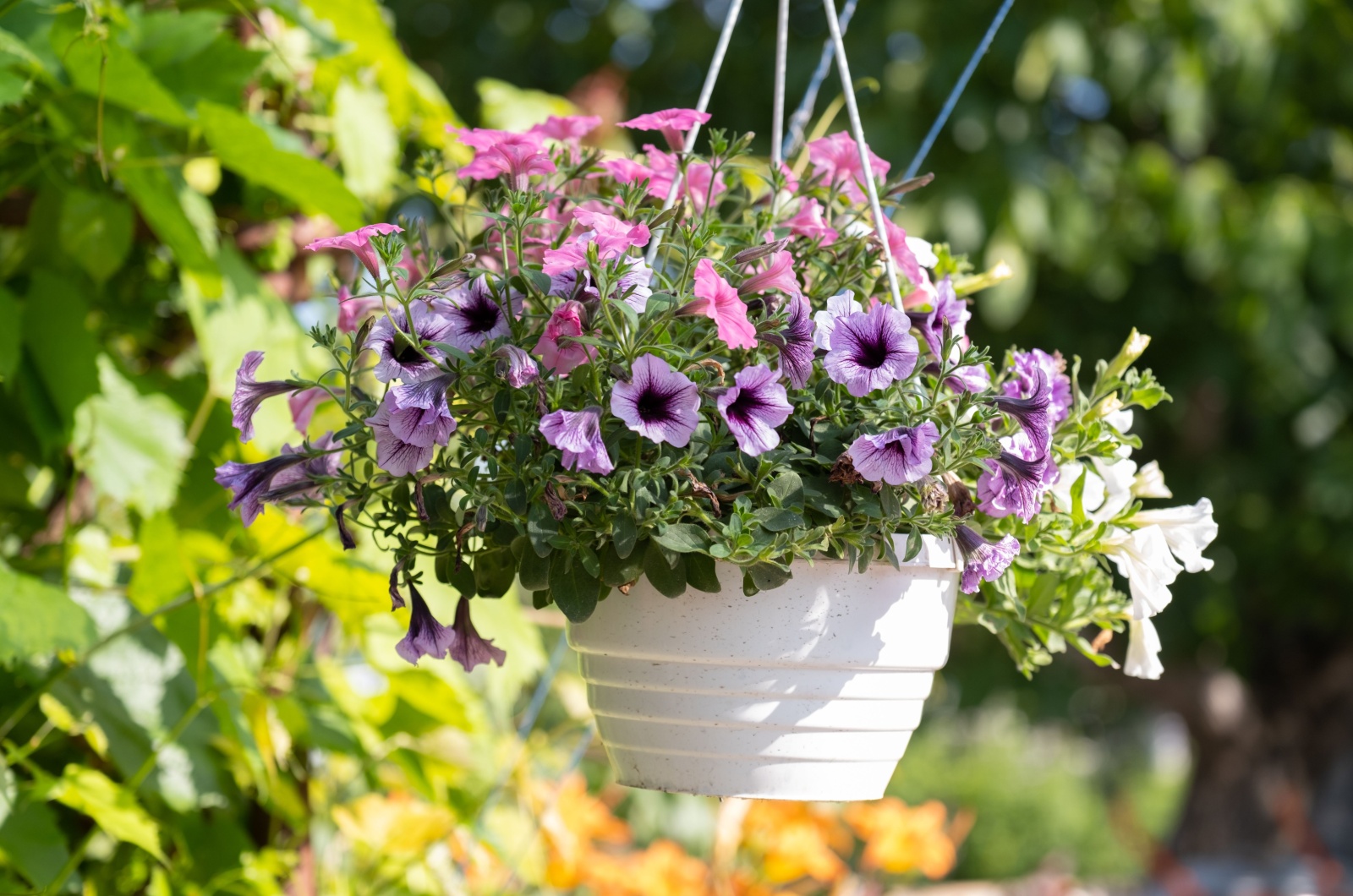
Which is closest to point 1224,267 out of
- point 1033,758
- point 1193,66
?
point 1193,66

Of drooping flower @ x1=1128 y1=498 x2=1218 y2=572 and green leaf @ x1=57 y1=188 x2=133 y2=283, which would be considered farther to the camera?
green leaf @ x1=57 y1=188 x2=133 y2=283

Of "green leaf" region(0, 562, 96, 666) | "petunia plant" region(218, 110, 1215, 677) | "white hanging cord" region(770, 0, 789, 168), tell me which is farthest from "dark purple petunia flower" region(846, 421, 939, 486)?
"green leaf" region(0, 562, 96, 666)

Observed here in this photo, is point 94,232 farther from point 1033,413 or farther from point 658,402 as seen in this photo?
point 1033,413

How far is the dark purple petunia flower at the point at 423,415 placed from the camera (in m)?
0.46

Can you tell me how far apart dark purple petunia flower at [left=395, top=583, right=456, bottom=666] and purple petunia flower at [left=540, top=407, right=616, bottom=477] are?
0.40 ft

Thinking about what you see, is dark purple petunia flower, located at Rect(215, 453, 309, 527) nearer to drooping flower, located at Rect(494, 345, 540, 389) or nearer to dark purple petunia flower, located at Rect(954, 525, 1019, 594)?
drooping flower, located at Rect(494, 345, 540, 389)

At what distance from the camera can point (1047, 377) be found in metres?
0.53

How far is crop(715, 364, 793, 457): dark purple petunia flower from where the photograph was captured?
18.1 inches

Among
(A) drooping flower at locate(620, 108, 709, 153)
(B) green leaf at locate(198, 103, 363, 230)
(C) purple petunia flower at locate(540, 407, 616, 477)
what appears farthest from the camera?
(B) green leaf at locate(198, 103, 363, 230)

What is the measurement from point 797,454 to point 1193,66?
7.85ft

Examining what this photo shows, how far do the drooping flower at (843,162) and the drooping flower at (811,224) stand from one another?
17mm

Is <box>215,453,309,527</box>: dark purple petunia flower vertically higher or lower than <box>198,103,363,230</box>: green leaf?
lower

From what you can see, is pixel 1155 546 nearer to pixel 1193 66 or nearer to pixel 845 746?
pixel 845 746

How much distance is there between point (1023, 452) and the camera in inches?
20.1
